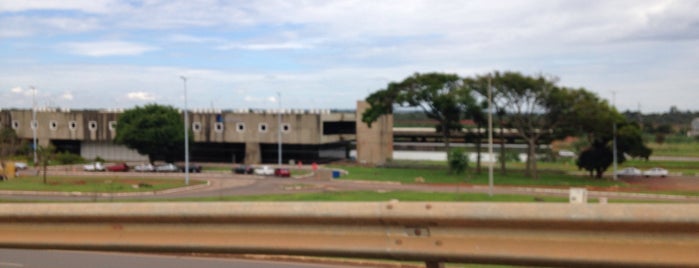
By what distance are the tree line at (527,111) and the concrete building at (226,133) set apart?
40.9 feet

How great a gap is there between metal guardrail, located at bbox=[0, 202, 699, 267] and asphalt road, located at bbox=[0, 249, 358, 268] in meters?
0.34

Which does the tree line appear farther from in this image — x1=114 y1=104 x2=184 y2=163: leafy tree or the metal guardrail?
the metal guardrail

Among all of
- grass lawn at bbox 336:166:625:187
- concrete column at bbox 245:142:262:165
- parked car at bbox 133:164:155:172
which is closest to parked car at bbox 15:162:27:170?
parked car at bbox 133:164:155:172

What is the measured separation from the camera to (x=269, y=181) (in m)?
47.1

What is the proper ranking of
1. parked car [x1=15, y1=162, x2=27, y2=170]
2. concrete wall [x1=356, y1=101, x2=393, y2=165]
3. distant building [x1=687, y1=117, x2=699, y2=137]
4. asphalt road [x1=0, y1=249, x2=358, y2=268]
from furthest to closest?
concrete wall [x1=356, y1=101, x2=393, y2=165]
parked car [x1=15, y1=162, x2=27, y2=170]
distant building [x1=687, y1=117, x2=699, y2=137]
asphalt road [x1=0, y1=249, x2=358, y2=268]

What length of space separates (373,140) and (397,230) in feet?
202

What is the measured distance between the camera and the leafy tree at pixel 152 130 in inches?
2366

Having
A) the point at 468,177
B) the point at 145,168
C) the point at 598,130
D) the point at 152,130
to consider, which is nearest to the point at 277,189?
the point at 468,177

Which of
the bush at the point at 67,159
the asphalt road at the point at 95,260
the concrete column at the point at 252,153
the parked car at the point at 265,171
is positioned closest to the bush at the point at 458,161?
the parked car at the point at 265,171

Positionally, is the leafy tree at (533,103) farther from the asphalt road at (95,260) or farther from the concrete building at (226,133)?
the asphalt road at (95,260)

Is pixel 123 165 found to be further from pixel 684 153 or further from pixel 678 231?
pixel 678 231

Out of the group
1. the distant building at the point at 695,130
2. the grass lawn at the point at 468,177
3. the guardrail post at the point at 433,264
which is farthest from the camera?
the grass lawn at the point at 468,177

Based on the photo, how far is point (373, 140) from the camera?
65750 mm

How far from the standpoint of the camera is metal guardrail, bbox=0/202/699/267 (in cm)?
377
